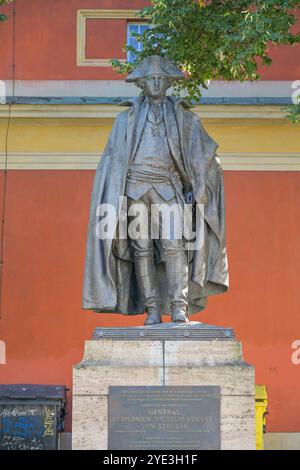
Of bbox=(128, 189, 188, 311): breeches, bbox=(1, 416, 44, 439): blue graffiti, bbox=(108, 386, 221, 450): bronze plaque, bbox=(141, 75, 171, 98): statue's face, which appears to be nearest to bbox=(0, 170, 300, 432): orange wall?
bbox=(1, 416, 44, 439): blue graffiti

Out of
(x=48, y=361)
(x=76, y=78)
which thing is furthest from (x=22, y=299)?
(x=76, y=78)

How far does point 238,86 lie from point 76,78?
246 centimetres

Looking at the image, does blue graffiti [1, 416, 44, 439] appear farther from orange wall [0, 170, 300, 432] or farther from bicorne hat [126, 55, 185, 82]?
bicorne hat [126, 55, 185, 82]

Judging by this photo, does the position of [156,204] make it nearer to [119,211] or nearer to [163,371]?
[119,211]

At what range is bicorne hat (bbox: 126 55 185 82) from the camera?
31.1 feet

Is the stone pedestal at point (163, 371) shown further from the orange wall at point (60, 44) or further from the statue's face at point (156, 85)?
the orange wall at point (60, 44)

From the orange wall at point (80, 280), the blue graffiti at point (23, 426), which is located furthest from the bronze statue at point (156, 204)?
the orange wall at point (80, 280)

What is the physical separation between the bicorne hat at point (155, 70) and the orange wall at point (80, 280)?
23.9 ft

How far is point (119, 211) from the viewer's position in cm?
911

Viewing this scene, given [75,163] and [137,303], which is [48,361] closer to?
[75,163]

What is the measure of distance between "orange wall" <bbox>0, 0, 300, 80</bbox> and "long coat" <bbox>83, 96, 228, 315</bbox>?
816cm

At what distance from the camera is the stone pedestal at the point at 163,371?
8289 mm

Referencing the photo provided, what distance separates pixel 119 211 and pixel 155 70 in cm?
125

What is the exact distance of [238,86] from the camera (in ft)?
57.3
